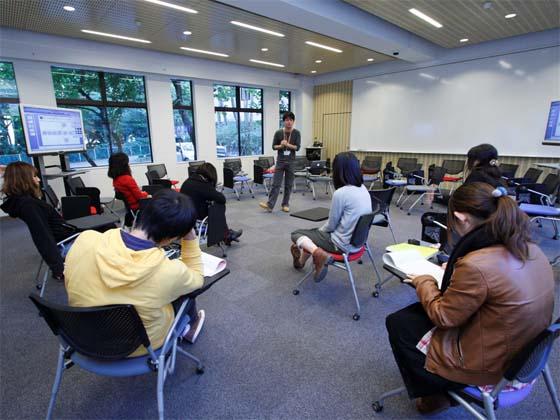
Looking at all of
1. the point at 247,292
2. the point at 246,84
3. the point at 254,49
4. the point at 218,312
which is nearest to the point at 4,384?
the point at 218,312

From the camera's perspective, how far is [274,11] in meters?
4.15

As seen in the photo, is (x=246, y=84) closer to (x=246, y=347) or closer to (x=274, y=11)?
(x=274, y=11)

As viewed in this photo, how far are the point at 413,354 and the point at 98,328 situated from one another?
1.33m

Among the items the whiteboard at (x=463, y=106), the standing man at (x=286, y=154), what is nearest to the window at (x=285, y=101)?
the whiteboard at (x=463, y=106)

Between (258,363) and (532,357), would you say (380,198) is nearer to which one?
(258,363)

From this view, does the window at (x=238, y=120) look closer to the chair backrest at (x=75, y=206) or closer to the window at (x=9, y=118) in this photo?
the window at (x=9, y=118)

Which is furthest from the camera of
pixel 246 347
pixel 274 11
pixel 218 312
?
pixel 274 11

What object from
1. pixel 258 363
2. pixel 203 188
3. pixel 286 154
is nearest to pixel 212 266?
pixel 258 363

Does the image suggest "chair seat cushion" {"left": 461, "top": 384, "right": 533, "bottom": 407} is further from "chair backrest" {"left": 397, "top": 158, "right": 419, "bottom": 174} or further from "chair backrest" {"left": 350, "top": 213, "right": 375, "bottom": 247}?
"chair backrest" {"left": 397, "top": 158, "right": 419, "bottom": 174}

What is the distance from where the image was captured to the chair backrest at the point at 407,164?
293 inches

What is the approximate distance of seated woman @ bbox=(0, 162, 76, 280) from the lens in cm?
233

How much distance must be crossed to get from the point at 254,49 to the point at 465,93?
4.97 m

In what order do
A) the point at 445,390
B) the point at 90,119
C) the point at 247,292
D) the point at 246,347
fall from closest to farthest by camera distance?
the point at 445,390 < the point at 246,347 < the point at 247,292 < the point at 90,119

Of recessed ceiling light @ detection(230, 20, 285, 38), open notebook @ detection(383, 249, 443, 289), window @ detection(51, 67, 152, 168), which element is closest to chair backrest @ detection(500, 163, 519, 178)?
recessed ceiling light @ detection(230, 20, 285, 38)
